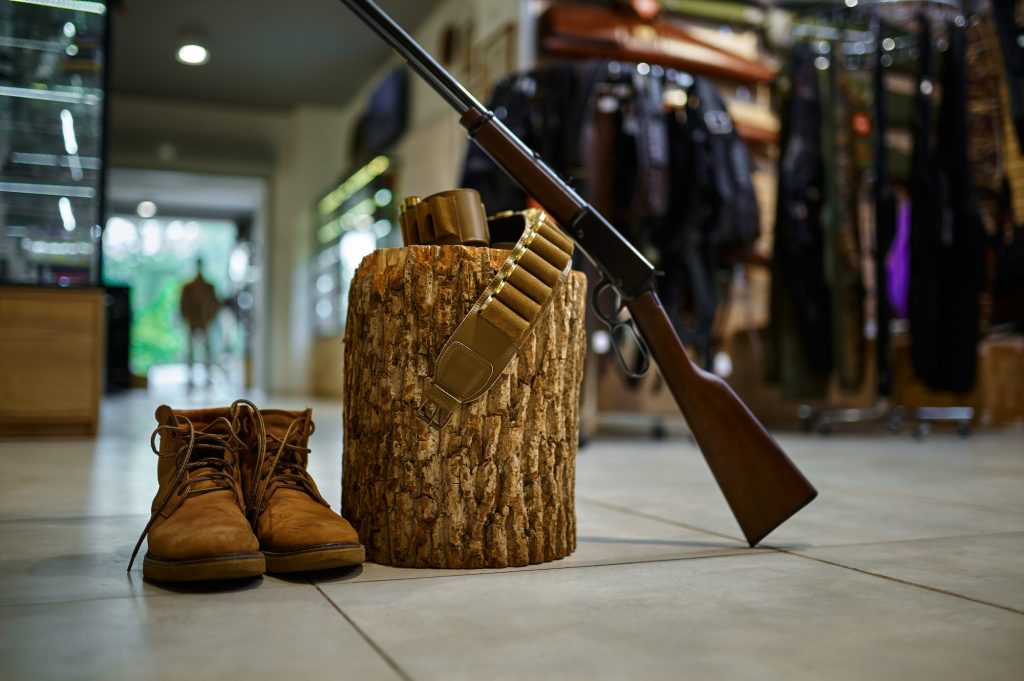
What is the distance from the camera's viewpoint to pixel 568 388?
1540mm

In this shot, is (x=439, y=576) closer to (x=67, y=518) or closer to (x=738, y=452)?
(x=738, y=452)

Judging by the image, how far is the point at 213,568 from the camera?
3.98ft

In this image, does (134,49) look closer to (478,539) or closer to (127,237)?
(478,539)

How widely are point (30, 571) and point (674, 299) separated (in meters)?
3.36

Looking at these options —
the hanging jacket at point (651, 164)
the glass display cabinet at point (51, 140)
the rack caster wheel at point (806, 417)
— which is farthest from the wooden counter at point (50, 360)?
the rack caster wheel at point (806, 417)

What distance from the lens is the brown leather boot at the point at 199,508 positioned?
4.00 feet

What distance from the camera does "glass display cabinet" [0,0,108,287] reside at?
3992 millimetres

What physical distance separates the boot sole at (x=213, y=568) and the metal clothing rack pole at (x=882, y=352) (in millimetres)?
3931

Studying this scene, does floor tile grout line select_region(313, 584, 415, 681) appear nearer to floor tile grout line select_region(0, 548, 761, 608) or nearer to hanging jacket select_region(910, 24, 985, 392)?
floor tile grout line select_region(0, 548, 761, 608)

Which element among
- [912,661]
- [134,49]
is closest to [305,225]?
[134,49]

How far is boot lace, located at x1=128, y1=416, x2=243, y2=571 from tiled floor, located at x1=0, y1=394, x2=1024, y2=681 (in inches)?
5.5

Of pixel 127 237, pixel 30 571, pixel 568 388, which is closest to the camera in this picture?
pixel 30 571

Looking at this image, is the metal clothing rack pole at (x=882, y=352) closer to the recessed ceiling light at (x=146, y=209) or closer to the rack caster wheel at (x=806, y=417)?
the rack caster wheel at (x=806, y=417)

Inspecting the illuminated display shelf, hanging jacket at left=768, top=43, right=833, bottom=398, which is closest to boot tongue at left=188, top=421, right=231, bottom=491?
hanging jacket at left=768, top=43, right=833, bottom=398
